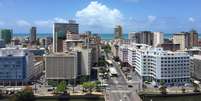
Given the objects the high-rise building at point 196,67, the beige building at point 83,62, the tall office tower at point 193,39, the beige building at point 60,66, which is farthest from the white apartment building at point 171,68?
the tall office tower at point 193,39

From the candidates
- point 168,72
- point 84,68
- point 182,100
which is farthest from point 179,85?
point 84,68

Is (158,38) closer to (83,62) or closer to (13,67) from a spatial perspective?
(83,62)

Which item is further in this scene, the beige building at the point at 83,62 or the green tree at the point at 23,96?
the beige building at the point at 83,62

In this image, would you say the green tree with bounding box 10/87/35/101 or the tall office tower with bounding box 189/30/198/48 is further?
the tall office tower with bounding box 189/30/198/48

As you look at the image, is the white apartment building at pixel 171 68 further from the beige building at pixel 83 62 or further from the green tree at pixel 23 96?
the green tree at pixel 23 96

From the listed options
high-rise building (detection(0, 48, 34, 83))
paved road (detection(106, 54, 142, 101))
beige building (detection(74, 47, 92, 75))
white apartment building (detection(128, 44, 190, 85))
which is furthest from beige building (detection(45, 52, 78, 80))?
white apartment building (detection(128, 44, 190, 85))

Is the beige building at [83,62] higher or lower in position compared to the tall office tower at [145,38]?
lower

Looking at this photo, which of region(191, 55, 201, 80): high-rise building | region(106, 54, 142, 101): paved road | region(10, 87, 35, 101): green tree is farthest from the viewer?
region(191, 55, 201, 80): high-rise building

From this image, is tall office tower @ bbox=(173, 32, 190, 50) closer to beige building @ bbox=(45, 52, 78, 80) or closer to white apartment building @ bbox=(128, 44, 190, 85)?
white apartment building @ bbox=(128, 44, 190, 85)
